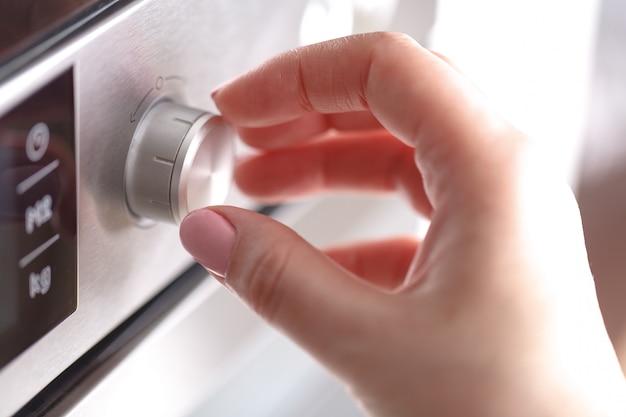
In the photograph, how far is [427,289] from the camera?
256 mm

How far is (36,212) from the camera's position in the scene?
21 centimetres

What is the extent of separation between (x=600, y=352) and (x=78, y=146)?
7.8 inches

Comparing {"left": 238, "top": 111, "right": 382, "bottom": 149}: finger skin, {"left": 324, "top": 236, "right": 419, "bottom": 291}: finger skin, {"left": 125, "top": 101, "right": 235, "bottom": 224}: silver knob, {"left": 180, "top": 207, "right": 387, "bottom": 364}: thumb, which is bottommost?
{"left": 324, "top": 236, "right": 419, "bottom": 291}: finger skin

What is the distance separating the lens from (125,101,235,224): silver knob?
259 millimetres

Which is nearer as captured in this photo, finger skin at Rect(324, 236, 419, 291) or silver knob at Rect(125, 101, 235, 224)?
silver knob at Rect(125, 101, 235, 224)

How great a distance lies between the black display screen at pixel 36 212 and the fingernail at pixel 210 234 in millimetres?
43

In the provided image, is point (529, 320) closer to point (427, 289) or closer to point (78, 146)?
point (427, 289)

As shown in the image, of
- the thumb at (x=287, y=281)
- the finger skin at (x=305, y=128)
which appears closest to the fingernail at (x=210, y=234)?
the thumb at (x=287, y=281)

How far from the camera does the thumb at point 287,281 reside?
0.25 m

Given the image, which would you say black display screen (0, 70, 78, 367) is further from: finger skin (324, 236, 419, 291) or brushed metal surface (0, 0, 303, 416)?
finger skin (324, 236, 419, 291)

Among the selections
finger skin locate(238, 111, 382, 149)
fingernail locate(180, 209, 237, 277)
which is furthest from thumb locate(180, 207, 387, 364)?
finger skin locate(238, 111, 382, 149)

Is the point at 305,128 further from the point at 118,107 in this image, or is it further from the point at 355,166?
the point at 118,107

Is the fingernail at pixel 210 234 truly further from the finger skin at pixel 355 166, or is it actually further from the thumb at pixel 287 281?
the finger skin at pixel 355 166

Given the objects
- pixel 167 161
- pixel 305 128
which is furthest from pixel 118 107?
pixel 305 128
